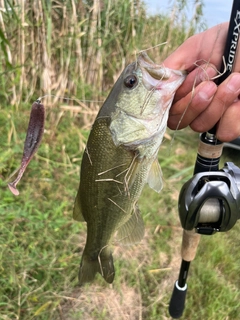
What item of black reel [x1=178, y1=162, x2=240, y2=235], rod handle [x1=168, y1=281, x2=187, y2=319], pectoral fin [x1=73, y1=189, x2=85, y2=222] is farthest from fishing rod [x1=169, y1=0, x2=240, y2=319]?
rod handle [x1=168, y1=281, x2=187, y2=319]

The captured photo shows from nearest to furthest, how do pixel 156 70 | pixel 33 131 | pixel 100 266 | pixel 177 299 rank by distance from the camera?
pixel 33 131 → pixel 156 70 → pixel 100 266 → pixel 177 299

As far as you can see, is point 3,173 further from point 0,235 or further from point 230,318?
point 230,318

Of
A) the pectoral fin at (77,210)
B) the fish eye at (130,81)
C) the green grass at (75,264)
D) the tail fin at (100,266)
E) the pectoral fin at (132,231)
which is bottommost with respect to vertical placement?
the green grass at (75,264)

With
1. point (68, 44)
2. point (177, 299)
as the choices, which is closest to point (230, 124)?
point (177, 299)

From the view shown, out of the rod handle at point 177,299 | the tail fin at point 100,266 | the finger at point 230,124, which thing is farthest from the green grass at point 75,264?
the finger at point 230,124

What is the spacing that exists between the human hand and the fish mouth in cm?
6

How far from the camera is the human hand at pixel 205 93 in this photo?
1.19m

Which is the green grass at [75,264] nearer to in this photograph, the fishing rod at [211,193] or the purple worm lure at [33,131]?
the fishing rod at [211,193]

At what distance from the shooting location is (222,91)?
119cm

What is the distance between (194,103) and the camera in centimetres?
123

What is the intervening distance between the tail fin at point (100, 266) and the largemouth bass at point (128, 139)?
0.27 m

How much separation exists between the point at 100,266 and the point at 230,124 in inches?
31.2

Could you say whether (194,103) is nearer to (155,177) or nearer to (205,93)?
(205,93)

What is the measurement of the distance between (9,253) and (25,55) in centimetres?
187
